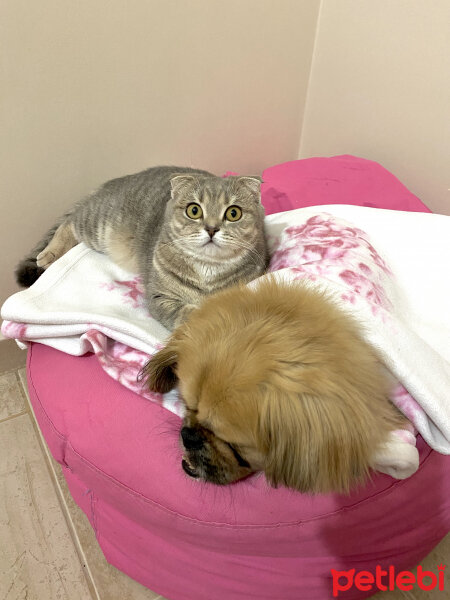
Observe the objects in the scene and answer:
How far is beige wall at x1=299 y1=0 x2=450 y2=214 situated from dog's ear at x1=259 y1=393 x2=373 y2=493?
1.38 meters

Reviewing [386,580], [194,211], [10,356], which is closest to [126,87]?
[194,211]

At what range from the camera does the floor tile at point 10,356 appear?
5.82ft

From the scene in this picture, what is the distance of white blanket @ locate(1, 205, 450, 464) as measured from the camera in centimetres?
94

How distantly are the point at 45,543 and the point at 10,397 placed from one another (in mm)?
649

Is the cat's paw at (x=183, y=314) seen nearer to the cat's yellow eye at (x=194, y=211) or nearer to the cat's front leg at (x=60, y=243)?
the cat's yellow eye at (x=194, y=211)

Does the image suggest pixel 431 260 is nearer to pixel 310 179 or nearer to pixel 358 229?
pixel 358 229

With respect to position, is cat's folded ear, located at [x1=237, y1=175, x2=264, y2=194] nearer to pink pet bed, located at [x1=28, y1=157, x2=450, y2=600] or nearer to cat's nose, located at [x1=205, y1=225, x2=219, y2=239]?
cat's nose, located at [x1=205, y1=225, x2=219, y2=239]

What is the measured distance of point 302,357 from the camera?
2.39 feet

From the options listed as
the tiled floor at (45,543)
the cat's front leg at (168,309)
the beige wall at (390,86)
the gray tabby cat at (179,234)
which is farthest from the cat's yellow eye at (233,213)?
the tiled floor at (45,543)

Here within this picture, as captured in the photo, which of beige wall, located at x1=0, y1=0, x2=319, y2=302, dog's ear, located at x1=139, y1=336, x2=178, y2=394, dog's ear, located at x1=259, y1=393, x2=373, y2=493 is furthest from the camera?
beige wall, located at x1=0, y1=0, x2=319, y2=302

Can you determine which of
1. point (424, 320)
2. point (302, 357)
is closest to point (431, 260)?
point (424, 320)

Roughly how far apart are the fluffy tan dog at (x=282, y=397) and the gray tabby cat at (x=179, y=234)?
1.46ft

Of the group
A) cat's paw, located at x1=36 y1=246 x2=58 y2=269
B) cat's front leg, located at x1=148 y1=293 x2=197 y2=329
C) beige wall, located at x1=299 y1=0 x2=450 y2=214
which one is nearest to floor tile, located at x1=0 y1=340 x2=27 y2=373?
cat's paw, located at x1=36 y1=246 x2=58 y2=269

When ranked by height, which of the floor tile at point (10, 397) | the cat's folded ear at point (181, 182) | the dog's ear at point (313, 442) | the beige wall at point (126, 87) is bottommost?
the floor tile at point (10, 397)
